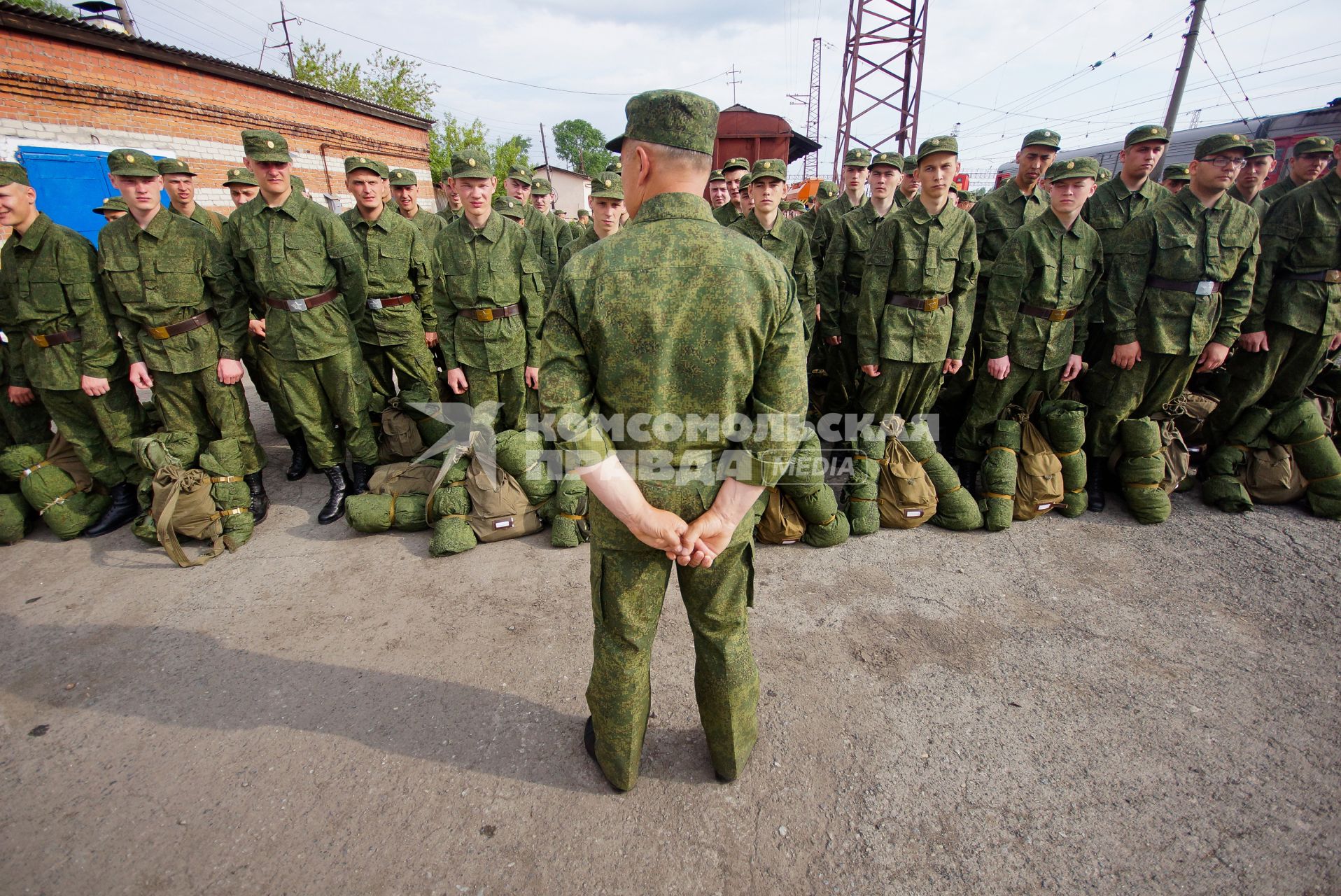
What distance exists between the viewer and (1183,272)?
12.3 feet

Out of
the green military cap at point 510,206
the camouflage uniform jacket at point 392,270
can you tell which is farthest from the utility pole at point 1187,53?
the camouflage uniform jacket at point 392,270

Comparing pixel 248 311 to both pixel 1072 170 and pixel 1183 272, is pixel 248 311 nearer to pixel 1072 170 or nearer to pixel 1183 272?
pixel 1072 170

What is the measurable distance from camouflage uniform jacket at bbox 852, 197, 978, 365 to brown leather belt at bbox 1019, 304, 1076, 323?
367 mm

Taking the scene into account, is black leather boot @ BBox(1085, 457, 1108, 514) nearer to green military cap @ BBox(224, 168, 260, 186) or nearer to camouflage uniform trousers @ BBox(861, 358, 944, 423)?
camouflage uniform trousers @ BBox(861, 358, 944, 423)

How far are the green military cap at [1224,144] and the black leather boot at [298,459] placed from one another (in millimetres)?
6612

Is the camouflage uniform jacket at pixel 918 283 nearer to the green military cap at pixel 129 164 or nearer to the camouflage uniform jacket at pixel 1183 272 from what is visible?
the camouflage uniform jacket at pixel 1183 272

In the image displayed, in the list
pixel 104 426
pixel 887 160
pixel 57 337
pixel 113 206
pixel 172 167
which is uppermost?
pixel 887 160

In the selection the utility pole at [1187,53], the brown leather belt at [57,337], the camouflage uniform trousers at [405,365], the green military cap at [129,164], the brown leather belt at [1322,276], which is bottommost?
the camouflage uniform trousers at [405,365]

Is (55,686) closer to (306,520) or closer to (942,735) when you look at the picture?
(306,520)

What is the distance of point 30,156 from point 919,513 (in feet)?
46.7

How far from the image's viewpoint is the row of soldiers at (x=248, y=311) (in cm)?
371

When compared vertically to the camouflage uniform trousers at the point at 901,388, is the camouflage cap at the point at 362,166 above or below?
above

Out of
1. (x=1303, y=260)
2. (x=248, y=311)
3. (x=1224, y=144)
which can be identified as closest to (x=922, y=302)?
→ (x=1224, y=144)

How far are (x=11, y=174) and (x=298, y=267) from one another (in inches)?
59.6
